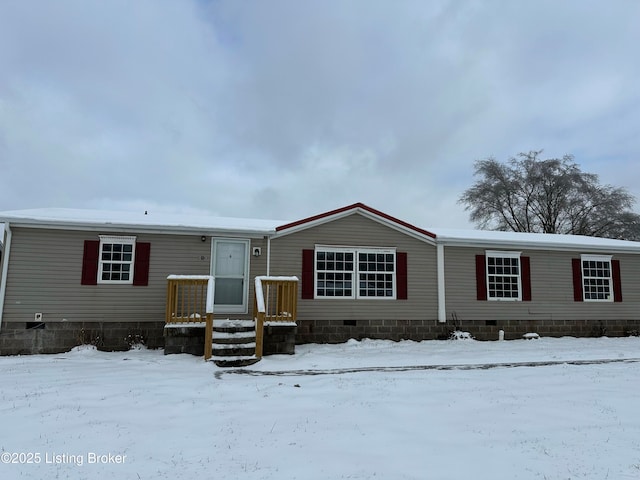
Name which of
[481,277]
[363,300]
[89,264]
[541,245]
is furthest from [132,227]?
[541,245]

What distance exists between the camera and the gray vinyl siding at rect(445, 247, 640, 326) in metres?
11.3

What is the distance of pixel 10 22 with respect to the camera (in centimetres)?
1088

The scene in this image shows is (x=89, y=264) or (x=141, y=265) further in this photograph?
(x=141, y=265)

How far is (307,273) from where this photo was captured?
1039 centimetres

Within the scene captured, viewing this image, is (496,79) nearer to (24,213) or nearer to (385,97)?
(385,97)

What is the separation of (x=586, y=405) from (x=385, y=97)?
13.7 meters

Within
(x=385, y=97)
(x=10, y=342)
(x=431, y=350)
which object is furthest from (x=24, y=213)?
(x=385, y=97)

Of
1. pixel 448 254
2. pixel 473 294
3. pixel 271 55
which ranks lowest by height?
pixel 473 294

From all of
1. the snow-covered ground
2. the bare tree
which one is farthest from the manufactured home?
the bare tree

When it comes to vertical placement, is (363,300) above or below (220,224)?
below

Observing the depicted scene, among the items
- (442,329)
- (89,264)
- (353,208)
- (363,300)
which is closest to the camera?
(89,264)

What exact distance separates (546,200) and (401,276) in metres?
25.5

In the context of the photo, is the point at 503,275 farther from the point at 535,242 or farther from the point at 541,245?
the point at 541,245

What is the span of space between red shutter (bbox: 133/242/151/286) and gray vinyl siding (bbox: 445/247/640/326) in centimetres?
795
